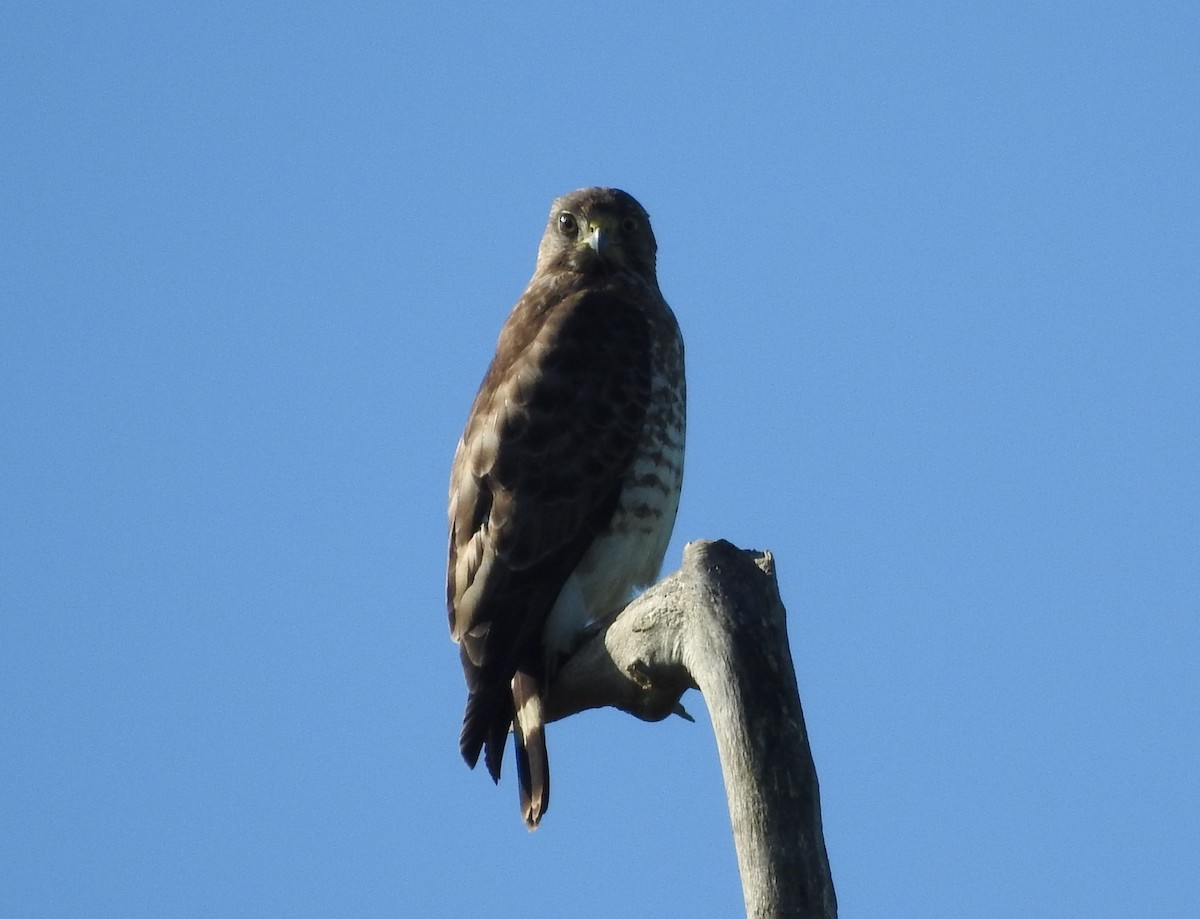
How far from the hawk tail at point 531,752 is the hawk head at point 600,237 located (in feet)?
8.16

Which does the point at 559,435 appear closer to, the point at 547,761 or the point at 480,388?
the point at 480,388

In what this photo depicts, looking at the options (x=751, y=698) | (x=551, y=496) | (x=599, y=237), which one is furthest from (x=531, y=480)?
(x=751, y=698)

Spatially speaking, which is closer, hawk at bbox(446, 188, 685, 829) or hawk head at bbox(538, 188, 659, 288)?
hawk at bbox(446, 188, 685, 829)

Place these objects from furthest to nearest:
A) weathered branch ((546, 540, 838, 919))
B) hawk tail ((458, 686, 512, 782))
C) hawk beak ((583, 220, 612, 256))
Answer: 1. hawk beak ((583, 220, 612, 256))
2. hawk tail ((458, 686, 512, 782))
3. weathered branch ((546, 540, 838, 919))

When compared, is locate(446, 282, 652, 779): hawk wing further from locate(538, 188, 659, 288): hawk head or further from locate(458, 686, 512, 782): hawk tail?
locate(538, 188, 659, 288): hawk head

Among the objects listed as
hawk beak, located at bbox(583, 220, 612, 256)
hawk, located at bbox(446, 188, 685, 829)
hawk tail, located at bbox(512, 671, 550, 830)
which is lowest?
hawk tail, located at bbox(512, 671, 550, 830)

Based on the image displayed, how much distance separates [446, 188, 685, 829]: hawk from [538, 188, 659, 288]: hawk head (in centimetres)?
40

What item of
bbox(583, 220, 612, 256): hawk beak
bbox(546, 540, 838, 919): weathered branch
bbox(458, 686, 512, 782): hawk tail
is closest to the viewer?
bbox(546, 540, 838, 919): weathered branch

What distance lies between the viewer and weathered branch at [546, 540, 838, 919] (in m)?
3.94

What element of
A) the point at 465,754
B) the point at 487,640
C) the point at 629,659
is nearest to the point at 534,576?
the point at 487,640

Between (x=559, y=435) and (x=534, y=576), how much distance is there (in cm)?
62

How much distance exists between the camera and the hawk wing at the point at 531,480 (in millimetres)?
6566

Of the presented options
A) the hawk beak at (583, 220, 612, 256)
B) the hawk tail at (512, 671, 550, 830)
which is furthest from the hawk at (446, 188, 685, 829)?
the hawk beak at (583, 220, 612, 256)

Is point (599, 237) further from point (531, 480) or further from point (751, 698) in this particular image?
point (751, 698)
